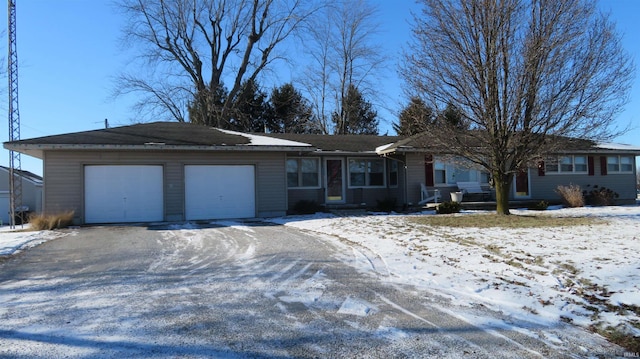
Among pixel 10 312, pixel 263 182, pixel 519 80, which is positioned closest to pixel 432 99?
pixel 519 80

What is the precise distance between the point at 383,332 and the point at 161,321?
7.23 ft

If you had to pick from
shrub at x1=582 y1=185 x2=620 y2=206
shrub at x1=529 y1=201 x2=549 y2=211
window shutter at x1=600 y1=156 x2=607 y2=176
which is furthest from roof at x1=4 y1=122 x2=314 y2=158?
window shutter at x1=600 y1=156 x2=607 y2=176

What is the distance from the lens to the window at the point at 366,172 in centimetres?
1944

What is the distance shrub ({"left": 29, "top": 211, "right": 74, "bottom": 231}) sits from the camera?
1318 centimetres

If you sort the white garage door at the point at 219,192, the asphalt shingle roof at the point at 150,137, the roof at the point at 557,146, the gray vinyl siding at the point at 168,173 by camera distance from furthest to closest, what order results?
the white garage door at the point at 219,192 → the asphalt shingle roof at the point at 150,137 → the gray vinyl siding at the point at 168,173 → the roof at the point at 557,146

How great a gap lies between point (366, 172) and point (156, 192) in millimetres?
8856

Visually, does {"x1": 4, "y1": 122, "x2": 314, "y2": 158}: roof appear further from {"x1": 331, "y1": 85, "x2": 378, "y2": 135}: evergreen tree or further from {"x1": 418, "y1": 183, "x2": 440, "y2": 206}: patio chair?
{"x1": 331, "y1": 85, "x2": 378, "y2": 135}: evergreen tree

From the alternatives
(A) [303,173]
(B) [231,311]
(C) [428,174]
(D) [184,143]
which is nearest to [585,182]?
(C) [428,174]

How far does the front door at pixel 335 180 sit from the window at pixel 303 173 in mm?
498

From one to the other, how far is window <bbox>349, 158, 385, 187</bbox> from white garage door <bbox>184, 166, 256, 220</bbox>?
16.5 feet

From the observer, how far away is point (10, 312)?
15.9ft

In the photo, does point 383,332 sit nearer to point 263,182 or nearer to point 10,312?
point 10,312

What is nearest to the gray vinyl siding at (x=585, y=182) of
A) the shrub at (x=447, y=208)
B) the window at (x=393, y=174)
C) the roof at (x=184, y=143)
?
the roof at (x=184, y=143)

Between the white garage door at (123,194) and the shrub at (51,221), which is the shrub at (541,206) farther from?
the shrub at (51,221)
